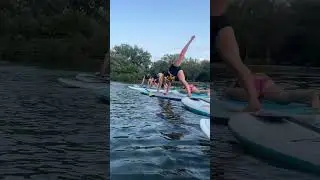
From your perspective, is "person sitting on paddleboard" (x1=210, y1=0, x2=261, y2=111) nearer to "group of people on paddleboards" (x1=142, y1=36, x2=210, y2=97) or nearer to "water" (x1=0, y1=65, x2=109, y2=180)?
"group of people on paddleboards" (x1=142, y1=36, x2=210, y2=97)

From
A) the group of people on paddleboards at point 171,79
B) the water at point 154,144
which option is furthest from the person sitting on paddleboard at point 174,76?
the water at point 154,144

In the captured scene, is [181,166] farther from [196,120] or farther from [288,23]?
[288,23]

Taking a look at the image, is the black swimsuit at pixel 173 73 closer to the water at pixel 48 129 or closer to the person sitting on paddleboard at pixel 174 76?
the person sitting on paddleboard at pixel 174 76

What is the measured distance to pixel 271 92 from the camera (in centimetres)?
384

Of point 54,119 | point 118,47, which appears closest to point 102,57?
point 118,47

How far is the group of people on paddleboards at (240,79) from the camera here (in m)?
3.80

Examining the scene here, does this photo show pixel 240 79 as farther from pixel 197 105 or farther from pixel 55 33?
pixel 55 33

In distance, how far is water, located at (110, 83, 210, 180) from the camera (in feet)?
12.4

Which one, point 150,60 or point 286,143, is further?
point 150,60

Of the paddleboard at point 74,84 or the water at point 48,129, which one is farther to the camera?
the paddleboard at point 74,84

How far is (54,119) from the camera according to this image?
378 centimetres

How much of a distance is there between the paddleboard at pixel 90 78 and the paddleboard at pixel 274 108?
81 centimetres

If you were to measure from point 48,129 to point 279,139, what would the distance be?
1.64 metres

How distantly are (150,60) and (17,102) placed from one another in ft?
3.34
